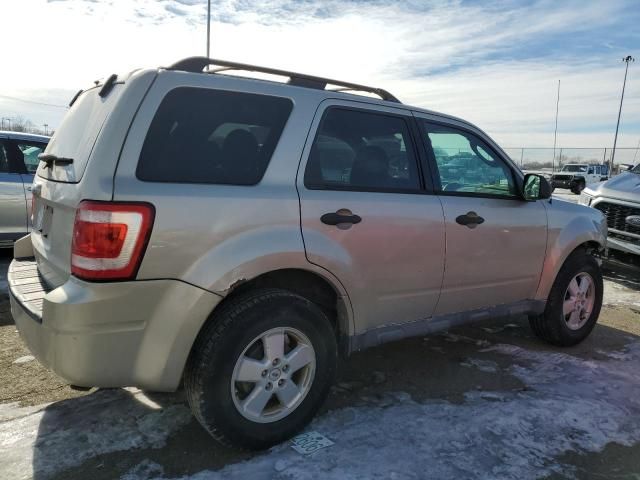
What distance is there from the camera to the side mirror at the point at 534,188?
4.05 m

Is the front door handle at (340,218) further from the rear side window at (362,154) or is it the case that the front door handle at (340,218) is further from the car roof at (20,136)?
the car roof at (20,136)

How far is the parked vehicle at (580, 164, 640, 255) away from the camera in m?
6.86

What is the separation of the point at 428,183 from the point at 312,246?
108 centimetres

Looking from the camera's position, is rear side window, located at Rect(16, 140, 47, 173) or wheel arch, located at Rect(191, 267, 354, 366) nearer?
wheel arch, located at Rect(191, 267, 354, 366)

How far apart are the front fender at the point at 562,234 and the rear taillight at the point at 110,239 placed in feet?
10.5

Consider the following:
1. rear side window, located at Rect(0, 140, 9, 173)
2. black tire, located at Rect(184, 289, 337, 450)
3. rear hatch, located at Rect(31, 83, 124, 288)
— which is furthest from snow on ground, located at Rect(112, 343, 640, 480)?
rear side window, located at Rect(0, 140, 9, 173)

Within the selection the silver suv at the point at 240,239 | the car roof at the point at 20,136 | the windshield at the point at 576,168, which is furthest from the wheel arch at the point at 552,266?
the windshield at the point at 576,168

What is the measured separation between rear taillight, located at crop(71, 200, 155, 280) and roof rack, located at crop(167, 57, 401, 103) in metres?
0.80

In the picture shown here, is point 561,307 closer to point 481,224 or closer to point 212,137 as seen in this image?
point 481,224

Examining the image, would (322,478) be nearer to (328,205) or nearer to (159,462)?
(159,462)

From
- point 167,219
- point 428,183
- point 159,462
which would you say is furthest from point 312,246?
point 159,462

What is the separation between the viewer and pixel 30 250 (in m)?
3.33

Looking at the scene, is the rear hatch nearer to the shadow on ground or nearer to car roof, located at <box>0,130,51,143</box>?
the shadow on ground

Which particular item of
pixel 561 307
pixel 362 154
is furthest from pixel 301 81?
pixel 561 307
